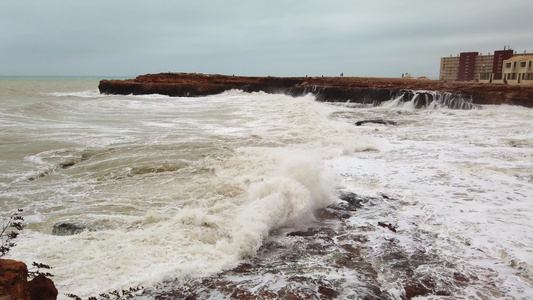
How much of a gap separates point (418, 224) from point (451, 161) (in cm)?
414

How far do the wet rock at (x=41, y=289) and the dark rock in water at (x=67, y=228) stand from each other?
→ 77.6 inches

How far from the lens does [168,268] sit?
3721 millimetres

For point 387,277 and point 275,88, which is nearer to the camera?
point 387,277

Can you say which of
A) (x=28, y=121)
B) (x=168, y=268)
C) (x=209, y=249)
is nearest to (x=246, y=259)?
(x=209, y=249)

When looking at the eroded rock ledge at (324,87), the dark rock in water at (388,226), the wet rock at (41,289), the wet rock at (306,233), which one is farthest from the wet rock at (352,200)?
the eroded rock ledge at (324,87)

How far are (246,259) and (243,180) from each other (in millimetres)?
2643

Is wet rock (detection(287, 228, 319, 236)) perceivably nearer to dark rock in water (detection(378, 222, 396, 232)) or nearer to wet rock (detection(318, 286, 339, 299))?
dark rock in water (detection(378, 222, 396, 232))

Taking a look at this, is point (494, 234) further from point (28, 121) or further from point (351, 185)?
point (28, 121)

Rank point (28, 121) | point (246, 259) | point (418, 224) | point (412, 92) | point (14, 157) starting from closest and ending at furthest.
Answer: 1. point (246, 259)
2. point (418, 224)
3. point (14, 157)
4. point (28, 121)
5. point (412, 92)

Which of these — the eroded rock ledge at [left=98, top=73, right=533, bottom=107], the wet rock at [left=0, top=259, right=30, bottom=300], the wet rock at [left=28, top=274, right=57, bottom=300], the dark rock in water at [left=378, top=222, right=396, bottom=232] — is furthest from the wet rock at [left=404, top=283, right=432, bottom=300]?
the eroded rock ledge at [left=98, top=73, right=533, bottom=107]

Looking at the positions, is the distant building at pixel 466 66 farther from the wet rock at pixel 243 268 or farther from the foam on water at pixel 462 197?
the wet rock at pixel 243 268

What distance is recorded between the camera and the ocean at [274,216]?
141 inches

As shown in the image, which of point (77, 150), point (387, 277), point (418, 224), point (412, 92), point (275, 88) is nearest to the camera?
point (387, 277)

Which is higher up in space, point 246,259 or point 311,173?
point 311,173
